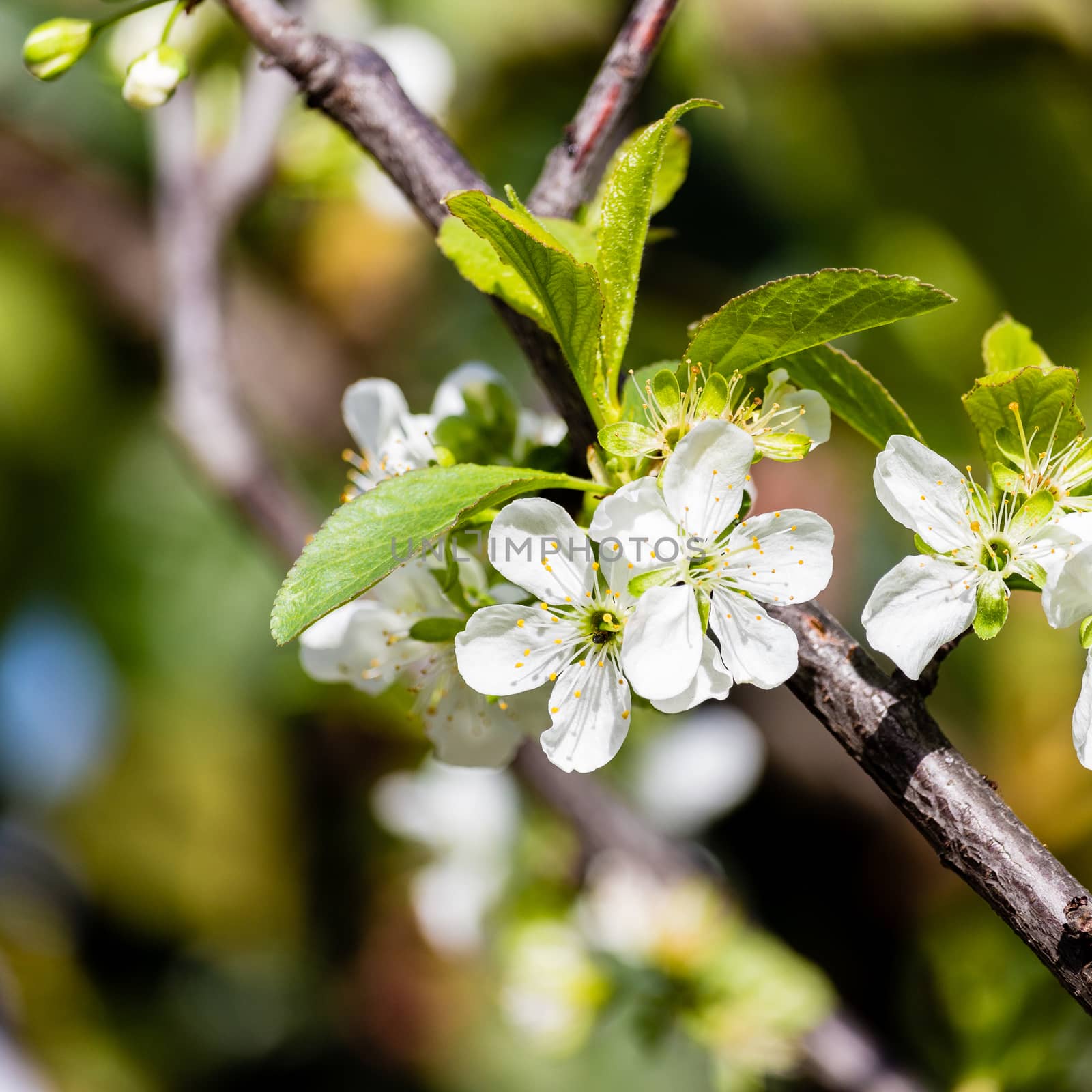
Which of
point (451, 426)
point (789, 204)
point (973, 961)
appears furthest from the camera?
point (789, 204)

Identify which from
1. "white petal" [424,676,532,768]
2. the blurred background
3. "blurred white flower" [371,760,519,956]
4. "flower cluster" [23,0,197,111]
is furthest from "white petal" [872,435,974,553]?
"blurred white flower" [371,760,519,956]

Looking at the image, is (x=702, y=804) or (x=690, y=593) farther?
(x=702, y=804)

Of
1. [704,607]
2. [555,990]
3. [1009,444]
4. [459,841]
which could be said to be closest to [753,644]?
[704,607]

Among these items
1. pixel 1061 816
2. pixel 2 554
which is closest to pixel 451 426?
pixel 1061 816

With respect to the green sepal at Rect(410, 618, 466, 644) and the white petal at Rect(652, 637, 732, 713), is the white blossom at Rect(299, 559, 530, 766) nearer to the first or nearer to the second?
the green sepal at Rect(410, 618, 466, 644)

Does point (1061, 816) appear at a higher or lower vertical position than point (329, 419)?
lower

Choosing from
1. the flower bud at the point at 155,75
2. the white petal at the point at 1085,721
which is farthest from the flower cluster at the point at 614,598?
the flower bud at the point at 155,75

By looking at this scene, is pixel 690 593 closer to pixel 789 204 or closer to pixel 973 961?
pixel 973 961

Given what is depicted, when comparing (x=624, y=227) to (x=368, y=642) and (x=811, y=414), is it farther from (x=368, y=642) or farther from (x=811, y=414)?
(x=368, y=642)
